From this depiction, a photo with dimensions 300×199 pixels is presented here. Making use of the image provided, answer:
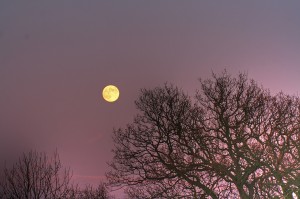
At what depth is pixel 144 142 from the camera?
26.1m

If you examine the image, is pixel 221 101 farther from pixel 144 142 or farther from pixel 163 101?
pixel 144 142

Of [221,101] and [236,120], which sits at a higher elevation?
[221,101]

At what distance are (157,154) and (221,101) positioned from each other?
5390mm

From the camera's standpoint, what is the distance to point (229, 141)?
24875 millimetres

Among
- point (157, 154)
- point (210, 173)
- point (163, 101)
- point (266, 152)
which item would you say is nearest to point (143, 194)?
point (157, 154)

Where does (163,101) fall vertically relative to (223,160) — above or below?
above

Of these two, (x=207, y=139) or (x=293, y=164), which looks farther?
(x=207, y=139)

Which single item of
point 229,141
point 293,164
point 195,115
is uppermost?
point 195,115

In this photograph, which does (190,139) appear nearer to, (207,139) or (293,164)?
(207,139)

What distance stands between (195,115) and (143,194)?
234 inches

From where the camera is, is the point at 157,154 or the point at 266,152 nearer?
the point at 266,152

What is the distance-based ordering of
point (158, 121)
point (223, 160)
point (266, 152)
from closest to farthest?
point (266, 152), point (223, 160), point (158, 121)

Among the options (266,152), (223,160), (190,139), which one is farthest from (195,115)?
(266,152)

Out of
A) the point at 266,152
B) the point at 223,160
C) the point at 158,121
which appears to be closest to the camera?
the point at 266,152
